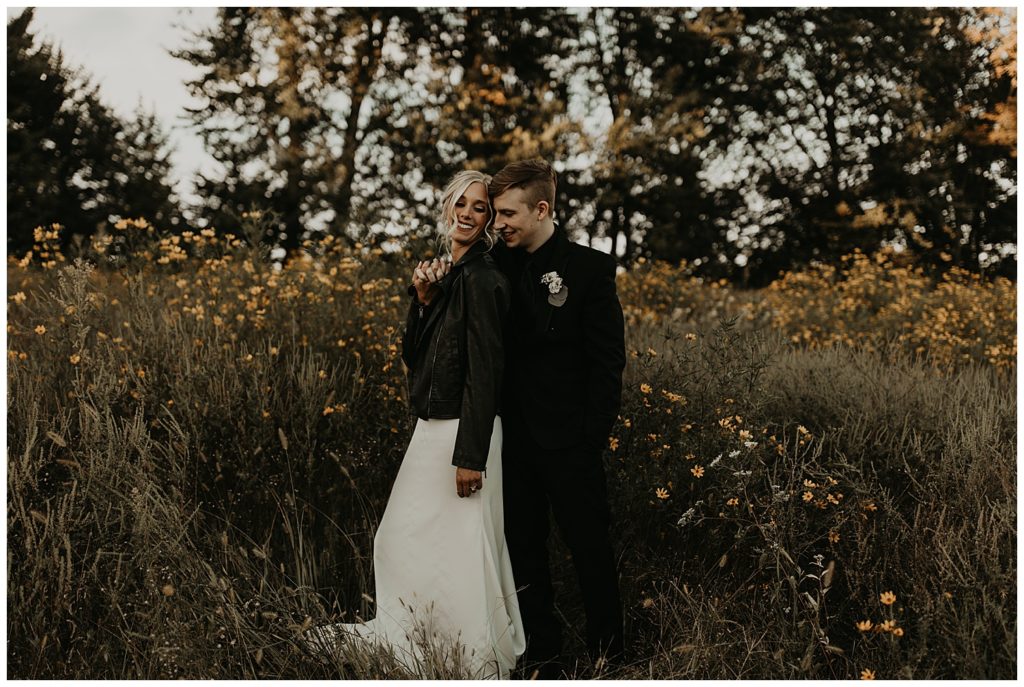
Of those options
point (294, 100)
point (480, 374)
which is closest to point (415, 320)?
point (480, 374)

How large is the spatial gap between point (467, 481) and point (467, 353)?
18.5 inches

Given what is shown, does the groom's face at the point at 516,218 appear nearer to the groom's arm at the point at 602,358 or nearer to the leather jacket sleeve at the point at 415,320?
the groom's arm at the point at 602,358

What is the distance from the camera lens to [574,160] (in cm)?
1409

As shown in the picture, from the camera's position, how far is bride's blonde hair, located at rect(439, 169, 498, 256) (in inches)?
113

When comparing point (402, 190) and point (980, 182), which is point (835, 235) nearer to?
point (980, 182)

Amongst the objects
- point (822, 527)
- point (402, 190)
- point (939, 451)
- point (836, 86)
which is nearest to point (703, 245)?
point (836, 86)

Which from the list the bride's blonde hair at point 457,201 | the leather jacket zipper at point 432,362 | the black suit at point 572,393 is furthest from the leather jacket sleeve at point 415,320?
the black suit at point 572,393

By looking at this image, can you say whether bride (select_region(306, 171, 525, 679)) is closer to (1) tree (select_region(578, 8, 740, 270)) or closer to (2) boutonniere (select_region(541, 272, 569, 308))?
(2) boutonniere (select_region(541, 272, 569, 308))

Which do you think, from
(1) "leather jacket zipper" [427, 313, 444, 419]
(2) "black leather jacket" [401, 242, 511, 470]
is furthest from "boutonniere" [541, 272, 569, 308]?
(1) "leather jacket zipper" [427, 313, 444, 419]

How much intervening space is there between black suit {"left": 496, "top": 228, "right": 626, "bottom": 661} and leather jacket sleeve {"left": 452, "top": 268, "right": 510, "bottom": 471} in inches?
8.0

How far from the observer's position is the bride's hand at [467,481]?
279 cm

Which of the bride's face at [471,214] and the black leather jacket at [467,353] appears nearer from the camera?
the black leather jacket at [467,353]

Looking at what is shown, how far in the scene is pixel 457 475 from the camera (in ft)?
9.21

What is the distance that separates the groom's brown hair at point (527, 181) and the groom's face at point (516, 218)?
0.06 feet
